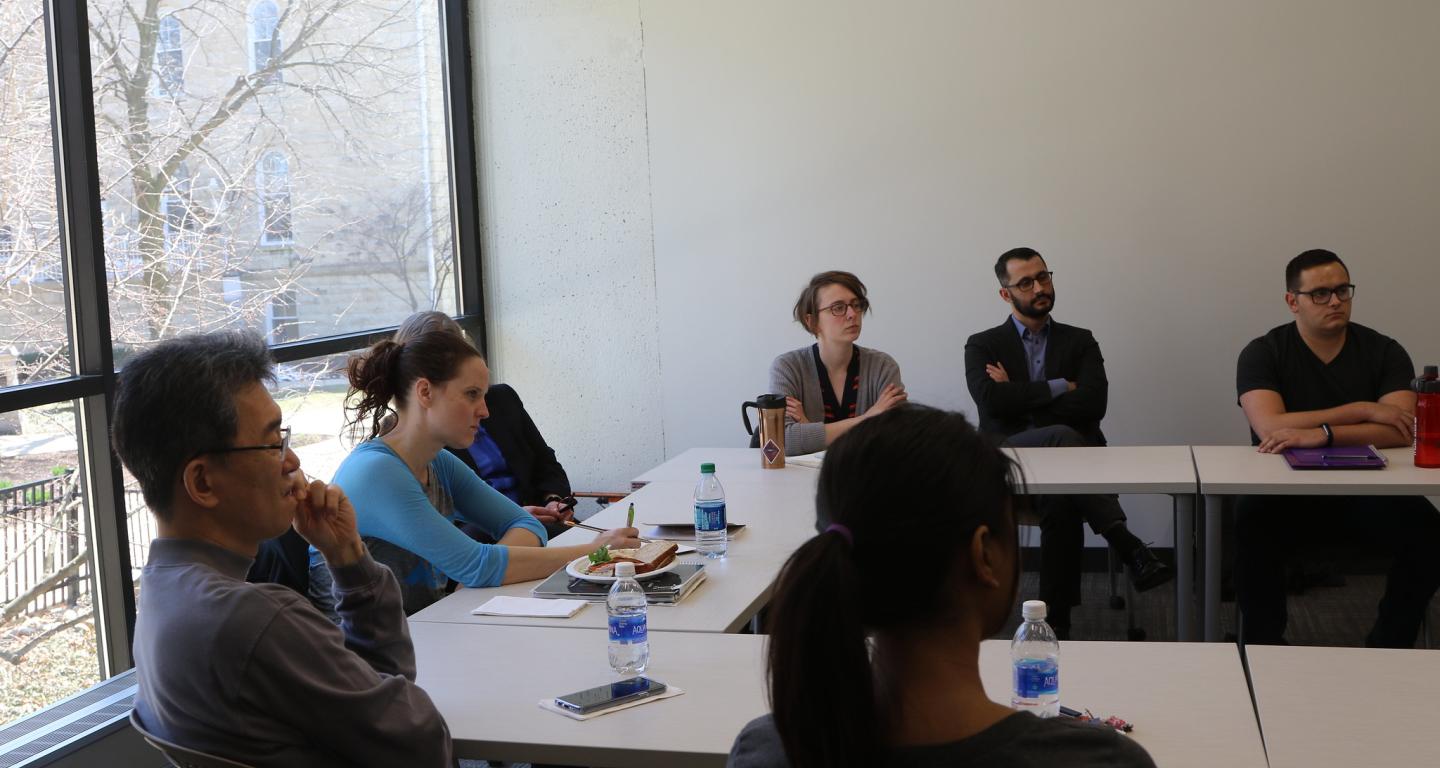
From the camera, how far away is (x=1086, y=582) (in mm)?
5258

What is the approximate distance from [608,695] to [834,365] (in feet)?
8.91

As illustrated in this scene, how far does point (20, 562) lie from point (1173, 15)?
4.61m

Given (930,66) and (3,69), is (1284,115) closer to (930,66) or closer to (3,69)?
(930,66)

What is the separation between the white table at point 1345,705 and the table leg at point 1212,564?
140 cm

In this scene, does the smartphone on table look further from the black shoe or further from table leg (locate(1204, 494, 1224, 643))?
the black shoe

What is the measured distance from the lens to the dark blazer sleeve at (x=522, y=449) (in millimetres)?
4512

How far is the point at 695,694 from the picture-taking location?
2061mm

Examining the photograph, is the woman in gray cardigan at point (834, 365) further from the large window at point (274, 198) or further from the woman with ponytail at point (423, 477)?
the large window at point (274, 198)

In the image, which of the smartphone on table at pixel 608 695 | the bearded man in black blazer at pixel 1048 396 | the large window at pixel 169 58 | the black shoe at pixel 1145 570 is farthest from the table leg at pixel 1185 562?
the large window at pixel 169 58

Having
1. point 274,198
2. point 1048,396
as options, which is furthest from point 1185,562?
point 274,198

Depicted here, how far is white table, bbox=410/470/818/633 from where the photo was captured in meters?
2.51

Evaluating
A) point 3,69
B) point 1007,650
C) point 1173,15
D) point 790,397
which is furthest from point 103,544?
point 1173,15

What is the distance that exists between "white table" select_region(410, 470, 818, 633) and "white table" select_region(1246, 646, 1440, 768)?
2.60 feet

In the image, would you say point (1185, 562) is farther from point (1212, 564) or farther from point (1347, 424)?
point (1347, 424)
